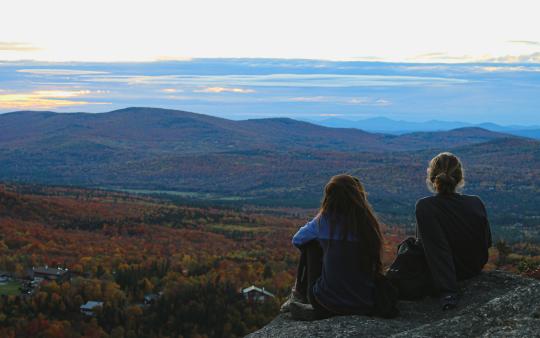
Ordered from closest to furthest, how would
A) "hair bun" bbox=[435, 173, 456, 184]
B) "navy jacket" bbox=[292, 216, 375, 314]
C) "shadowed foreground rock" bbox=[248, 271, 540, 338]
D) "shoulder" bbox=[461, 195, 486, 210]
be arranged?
"shadowed foreground rock" bbox=[248, 271, 540, 338] → "navy jacket" bbox=[292, 216, 375, 314] → "hair bun" bbox=[435, 173, 456, 184] → "shoulder" bbox=[461, 195, 486, 210]

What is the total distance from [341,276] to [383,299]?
27.8 inches

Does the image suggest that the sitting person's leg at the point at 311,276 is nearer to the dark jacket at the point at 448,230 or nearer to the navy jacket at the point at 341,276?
the navy jacket at the point at 341,276

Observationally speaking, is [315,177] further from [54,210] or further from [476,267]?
[476,267]

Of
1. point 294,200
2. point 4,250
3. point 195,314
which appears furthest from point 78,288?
point 294,200

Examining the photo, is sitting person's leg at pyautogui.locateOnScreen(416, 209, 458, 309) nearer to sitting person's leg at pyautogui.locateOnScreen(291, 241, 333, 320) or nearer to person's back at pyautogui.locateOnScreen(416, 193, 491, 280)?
person's back at pyautogui.locateOnScreen(416, 193, 491, 280)

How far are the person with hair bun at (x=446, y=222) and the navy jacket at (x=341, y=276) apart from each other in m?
1.15

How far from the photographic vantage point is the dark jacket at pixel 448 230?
10.6m

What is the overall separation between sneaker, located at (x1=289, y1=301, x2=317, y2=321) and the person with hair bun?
74.4 inches

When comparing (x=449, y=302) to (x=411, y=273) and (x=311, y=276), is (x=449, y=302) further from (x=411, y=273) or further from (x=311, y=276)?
(x=311, y=276)

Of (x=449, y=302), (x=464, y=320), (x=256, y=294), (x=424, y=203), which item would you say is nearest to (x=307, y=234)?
(x=424, y=203)

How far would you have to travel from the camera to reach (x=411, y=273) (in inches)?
436

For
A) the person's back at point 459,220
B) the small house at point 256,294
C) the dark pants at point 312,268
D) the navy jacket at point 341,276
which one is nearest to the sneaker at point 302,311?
the dark pants at point 312,268

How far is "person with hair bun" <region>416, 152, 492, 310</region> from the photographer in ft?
Answer: 34.6

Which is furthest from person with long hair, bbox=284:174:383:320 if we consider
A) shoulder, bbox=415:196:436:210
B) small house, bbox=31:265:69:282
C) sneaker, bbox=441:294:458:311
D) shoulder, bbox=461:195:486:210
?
small house, bbox=31:265:69:282
